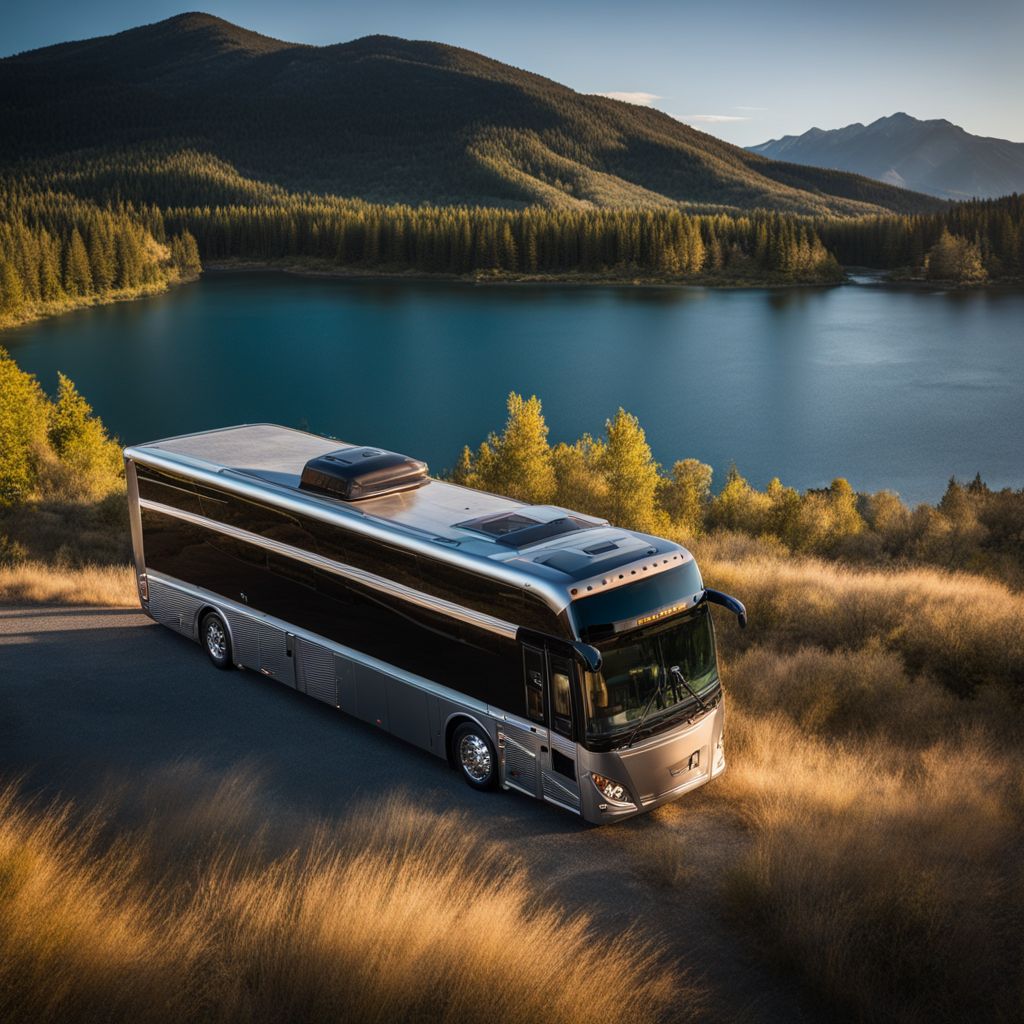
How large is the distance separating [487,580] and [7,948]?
5.48 metres

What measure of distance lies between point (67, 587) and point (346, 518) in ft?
31.6

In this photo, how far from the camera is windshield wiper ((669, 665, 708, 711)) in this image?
411 inches

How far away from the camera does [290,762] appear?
469 inches

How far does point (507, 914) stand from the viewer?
24.8ft

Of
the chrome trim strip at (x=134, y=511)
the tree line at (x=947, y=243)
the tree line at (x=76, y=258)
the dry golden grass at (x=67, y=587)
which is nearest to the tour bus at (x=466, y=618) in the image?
the chrome trim strip at (x=134, y=511)

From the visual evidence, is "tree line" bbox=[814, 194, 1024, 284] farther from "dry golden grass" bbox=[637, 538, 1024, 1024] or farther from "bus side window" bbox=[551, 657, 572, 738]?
"bus side window" bbox=[551, 657, 572, 738]

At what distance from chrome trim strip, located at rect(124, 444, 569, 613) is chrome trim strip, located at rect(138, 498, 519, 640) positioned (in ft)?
1.52

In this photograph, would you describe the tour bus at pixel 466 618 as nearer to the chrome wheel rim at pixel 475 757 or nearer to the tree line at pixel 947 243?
the chrome wheel rim at pixel 475 757

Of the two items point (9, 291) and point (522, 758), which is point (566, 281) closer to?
point (9, 291)

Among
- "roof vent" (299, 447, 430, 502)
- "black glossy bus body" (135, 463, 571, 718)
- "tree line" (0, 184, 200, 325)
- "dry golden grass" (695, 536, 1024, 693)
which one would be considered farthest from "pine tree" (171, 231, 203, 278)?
"roof vent" (299, 447, 430, 502)

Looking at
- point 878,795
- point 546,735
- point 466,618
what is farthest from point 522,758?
point 878,795

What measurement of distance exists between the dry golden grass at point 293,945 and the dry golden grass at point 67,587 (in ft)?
34.7

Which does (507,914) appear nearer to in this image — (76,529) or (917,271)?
(76,529)

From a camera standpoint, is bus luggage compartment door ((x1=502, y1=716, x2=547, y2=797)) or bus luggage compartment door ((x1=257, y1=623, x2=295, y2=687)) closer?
bus luggage compartment door ((x1=502, y1=716, x2=547, y2=797))
